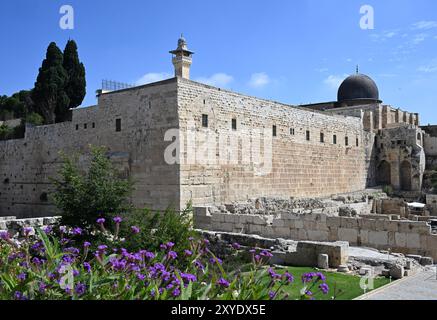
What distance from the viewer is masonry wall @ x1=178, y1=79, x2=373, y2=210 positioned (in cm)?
1399

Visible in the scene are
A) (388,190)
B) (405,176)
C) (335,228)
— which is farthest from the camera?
(405,176)

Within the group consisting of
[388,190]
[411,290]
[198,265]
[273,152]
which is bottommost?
[411,290]

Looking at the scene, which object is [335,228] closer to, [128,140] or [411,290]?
[411,290]

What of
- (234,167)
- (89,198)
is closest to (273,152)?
(234,167)

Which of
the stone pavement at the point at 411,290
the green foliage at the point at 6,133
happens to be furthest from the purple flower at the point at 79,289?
the green foliage at the point at 6,133

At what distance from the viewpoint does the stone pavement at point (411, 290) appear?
6.20 meters

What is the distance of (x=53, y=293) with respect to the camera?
404 centimetres

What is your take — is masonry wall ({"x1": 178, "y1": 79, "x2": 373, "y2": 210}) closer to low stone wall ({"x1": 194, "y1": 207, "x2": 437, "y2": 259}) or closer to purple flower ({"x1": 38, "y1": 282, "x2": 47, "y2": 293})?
low stone wall ({"x1": 194, "y1": 207, "x2": 437, "y2": 259})

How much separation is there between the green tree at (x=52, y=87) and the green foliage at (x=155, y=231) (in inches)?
791

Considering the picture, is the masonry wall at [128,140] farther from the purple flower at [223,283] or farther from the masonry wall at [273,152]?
the purple flower at [223,283]

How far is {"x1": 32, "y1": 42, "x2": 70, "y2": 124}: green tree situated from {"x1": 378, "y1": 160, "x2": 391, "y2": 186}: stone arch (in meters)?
20.7

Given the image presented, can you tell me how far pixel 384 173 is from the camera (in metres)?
28.7

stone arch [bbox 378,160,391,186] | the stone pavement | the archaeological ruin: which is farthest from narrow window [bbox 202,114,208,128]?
stone arch [bbox 378,160,391,186]

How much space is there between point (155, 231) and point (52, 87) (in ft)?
69.1
